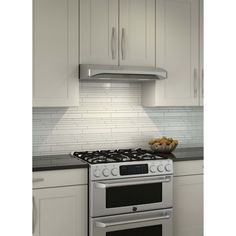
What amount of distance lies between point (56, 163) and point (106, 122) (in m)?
0.75

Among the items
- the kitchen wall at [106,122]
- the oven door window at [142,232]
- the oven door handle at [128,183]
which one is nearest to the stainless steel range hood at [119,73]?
the kitchen wall at [106,122]

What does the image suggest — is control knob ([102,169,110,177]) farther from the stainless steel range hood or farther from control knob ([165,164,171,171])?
the stainless steel range hood

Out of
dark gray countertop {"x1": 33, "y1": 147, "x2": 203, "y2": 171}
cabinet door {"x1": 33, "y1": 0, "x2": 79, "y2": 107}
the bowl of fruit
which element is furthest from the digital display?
cabinet door {"x1": 33, "y1": 0, "x2": 79, "y2": 107}

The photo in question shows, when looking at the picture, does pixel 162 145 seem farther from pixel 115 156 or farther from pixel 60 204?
pixel 60 204

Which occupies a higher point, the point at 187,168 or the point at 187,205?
the point at 187,168

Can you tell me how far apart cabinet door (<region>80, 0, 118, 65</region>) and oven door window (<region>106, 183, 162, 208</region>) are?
0.97 meters

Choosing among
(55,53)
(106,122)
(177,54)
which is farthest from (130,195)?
(177,54)

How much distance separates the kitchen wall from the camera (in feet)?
10.1

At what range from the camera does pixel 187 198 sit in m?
3.08

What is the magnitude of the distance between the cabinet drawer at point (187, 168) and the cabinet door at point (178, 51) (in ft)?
1.71

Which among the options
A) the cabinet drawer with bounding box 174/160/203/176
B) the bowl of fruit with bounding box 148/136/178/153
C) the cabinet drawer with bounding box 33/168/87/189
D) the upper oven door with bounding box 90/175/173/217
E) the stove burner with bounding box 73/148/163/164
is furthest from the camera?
the bowl of fruit with bounding box 148/136/178/153

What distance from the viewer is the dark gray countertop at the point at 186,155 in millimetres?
3010
